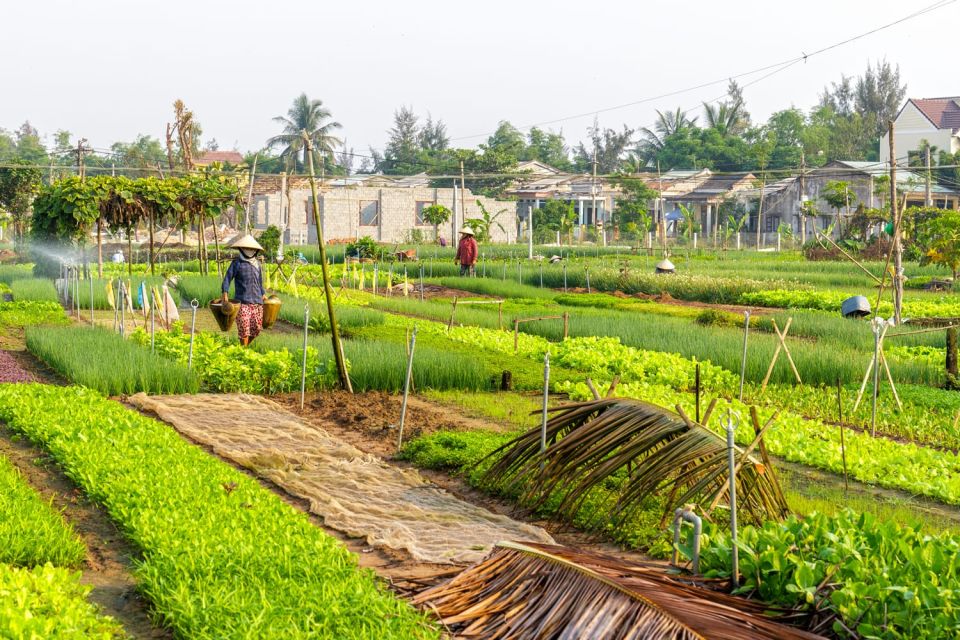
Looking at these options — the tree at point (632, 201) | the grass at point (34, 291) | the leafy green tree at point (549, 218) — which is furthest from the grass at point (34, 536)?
the leafy green tree at point (549, 218)

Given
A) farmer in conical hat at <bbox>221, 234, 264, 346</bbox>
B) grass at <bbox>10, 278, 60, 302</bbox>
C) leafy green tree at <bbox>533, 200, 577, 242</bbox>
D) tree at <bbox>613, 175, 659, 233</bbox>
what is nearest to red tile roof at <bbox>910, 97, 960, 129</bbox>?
tree at <bbox>613, 175, 659, 233</bbox>

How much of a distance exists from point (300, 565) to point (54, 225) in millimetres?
19072

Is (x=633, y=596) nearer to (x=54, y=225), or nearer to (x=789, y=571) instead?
(x=789, y=571)

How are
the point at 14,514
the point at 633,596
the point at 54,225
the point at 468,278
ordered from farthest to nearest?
the point at 468,278
the point at 54,225
the point at 14,514
the point at 633,596

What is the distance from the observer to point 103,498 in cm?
684

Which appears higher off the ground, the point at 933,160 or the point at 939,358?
the point at 933,160

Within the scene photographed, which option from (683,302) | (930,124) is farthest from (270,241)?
(930,124)

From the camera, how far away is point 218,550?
557cm

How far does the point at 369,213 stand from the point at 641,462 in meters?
45.2

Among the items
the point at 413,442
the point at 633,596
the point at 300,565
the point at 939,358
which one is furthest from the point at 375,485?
the point at 939,358

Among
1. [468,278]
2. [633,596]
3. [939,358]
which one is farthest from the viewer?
[468,278]

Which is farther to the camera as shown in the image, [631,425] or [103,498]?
[103,498]

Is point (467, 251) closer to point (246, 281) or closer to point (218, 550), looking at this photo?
point (246, 281)

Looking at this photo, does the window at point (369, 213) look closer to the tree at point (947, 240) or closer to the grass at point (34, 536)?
the tree at point (947, 240)
